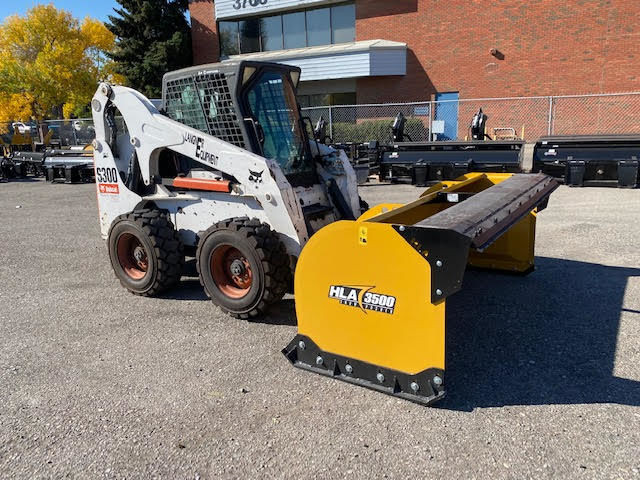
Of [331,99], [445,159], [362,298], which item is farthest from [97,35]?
[362,298]

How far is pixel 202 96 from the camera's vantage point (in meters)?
5.02

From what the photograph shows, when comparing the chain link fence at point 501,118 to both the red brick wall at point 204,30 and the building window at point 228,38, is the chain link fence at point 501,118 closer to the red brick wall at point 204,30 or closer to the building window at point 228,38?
the building window at point 228,38

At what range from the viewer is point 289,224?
4480 mm

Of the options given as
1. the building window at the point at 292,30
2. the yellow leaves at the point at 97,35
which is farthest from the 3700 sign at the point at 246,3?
the yellow leaves at the point at 97,35

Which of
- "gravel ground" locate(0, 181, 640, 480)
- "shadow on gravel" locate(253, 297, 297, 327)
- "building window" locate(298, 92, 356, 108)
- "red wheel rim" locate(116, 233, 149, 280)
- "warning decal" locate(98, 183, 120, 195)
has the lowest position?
"gravel ground" locate(0, 181, 640, 480)

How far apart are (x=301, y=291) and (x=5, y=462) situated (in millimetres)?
2007

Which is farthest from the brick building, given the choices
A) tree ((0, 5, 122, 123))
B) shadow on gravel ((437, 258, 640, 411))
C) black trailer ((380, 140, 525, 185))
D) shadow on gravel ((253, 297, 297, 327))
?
shadow on gravel ((253, 297, 297, 327))

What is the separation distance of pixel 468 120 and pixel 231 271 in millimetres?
18358

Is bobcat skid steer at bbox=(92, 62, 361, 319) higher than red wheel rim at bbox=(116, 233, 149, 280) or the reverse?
higher

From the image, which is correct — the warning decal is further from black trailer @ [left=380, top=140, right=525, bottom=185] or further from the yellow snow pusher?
black trailer @ [left=380, top=140, right=525, bottom=185]

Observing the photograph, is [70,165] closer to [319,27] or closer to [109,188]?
[109,188]

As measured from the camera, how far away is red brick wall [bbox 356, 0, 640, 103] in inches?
741

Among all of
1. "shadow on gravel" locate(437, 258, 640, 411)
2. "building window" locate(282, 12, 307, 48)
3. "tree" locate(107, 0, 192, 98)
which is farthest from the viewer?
"tree" locate(107, 0, 192, 98)

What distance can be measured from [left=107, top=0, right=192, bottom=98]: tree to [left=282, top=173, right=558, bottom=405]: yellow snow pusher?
27.8 metres
